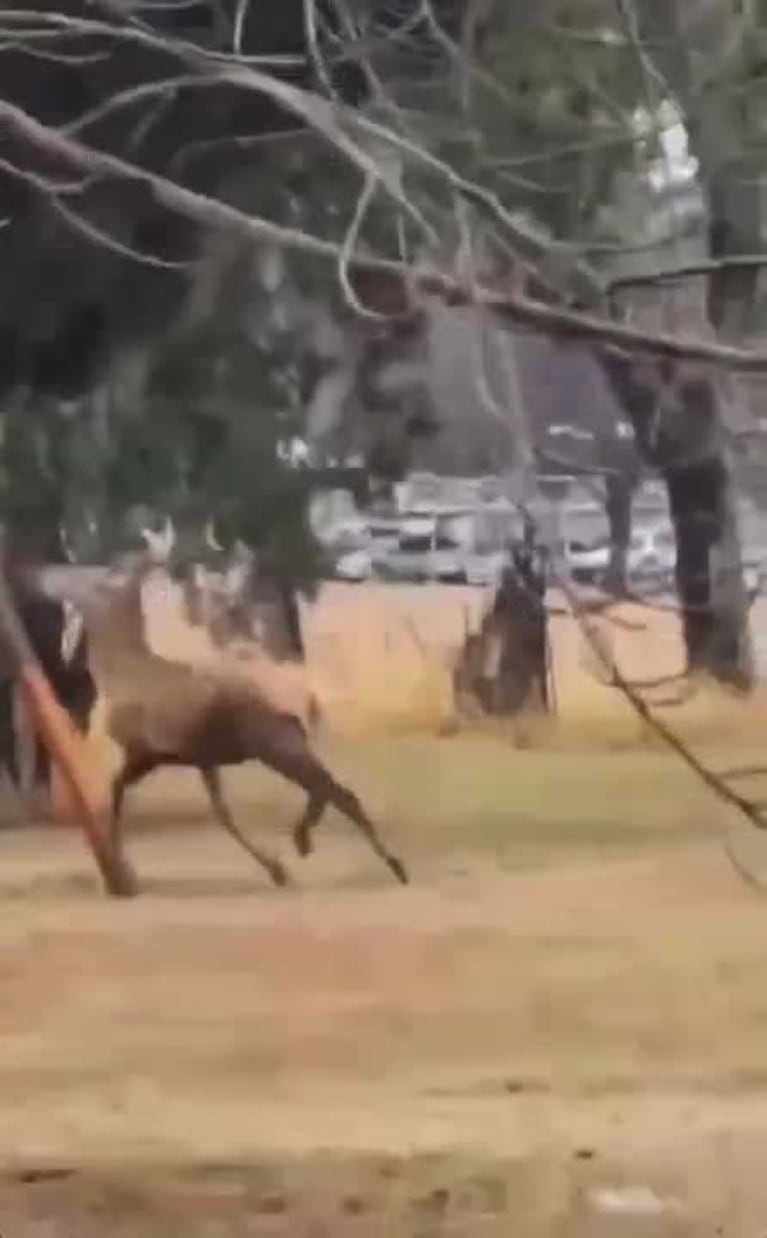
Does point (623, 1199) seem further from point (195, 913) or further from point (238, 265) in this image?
point (238, 265)

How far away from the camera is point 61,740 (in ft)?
5.05

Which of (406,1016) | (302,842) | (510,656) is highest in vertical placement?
(510,656)

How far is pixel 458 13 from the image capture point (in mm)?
1524

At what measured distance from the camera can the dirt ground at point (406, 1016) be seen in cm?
149

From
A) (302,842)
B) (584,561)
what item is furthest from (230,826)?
(584,561)

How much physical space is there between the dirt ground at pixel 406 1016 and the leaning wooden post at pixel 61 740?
15 mm

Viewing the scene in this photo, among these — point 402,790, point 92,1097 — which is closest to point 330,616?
point 402,790

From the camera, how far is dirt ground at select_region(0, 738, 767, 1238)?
1.49m

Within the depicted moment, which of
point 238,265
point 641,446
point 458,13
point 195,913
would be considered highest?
point 458,13

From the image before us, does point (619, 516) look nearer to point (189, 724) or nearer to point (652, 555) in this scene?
point (652, 555)

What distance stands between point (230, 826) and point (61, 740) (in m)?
0.12

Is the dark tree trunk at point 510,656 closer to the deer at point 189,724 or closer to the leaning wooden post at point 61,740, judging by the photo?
the deer at point 189,724

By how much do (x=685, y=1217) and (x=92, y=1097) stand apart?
38 centimetres

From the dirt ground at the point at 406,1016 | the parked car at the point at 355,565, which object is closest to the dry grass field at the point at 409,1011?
the dirt ground at the point at 406,1016
